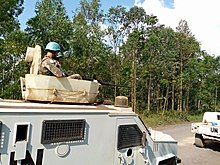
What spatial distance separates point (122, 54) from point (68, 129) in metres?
30.7

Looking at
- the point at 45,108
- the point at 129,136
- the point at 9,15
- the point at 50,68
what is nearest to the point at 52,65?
the point at 50,68

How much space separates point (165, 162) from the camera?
512 cm

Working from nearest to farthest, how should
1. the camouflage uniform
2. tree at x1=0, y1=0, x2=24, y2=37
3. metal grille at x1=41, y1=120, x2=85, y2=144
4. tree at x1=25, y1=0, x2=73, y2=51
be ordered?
1. metal grille at x1=41, y1=120, x2=85, y2=144
2. the camouflage uniform
3. tree at x1=0, y1=0, x2=24, y2=37
4. tree at x1=25, y1=0, x2=73, y2=51

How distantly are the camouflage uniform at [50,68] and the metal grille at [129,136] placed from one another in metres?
1.18

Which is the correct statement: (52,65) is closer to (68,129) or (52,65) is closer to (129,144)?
(68,129)

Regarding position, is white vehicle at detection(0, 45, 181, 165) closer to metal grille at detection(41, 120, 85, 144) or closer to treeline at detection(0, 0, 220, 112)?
metal grille at detection(41, 120, 85, 144)

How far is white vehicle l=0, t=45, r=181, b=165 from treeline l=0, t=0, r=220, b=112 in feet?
27.8

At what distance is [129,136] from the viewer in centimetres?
429

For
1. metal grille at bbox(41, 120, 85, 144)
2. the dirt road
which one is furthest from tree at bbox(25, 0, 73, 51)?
metal grille at bbox(41, 120, 85, 144)

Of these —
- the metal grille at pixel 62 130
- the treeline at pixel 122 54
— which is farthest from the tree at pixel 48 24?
the metal grille at pixel 62 130

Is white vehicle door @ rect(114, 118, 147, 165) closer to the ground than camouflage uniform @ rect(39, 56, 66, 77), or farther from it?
closer to the ground

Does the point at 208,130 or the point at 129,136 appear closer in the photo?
the point at 129,136

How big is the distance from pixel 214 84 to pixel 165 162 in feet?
127

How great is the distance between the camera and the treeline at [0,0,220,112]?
15586mm
